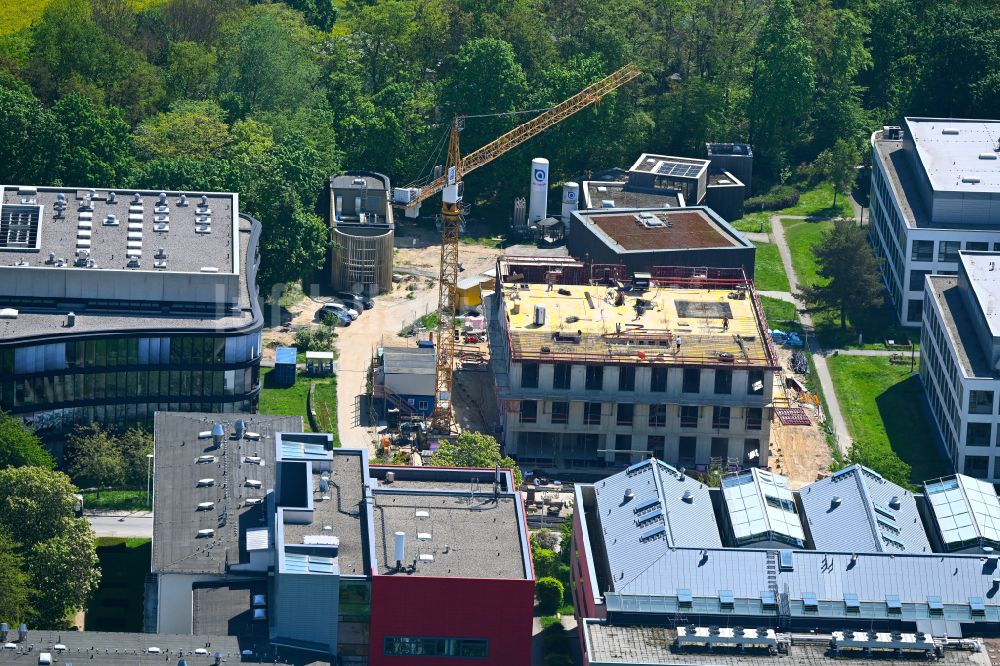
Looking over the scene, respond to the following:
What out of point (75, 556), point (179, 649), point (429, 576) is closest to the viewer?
point (179, 649)

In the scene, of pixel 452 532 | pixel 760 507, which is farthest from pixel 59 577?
pixel 760 507

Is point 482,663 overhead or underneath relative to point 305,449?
underneath

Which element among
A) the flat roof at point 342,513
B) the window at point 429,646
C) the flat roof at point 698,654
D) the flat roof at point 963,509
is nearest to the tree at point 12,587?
the flat roof at point 342,513

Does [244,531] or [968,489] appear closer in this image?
[244,531]

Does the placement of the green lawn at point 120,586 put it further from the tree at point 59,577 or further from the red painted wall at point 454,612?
the red painted wall at point 454,612

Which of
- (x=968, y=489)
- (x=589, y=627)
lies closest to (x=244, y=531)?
(x=589, y=627)

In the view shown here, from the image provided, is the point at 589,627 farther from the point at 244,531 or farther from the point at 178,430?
the point at 178,430

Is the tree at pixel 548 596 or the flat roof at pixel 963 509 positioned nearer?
the flat roof at pixel 963 509
